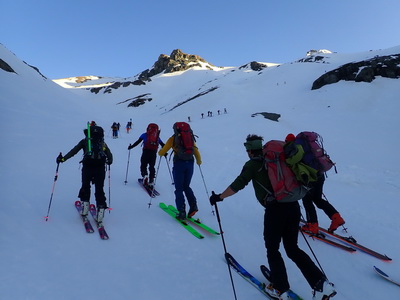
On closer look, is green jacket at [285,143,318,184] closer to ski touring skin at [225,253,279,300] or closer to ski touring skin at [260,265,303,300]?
ski touring skin at [225,253,279,300]

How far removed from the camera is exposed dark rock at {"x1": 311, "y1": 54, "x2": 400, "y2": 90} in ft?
91.1

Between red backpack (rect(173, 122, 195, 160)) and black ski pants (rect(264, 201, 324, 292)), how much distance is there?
2.90 meters

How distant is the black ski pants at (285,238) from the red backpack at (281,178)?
230mm

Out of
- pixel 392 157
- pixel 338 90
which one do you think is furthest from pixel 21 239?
pixel 338 90

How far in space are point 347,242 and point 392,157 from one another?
1090 cm

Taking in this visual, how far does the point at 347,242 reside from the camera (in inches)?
214

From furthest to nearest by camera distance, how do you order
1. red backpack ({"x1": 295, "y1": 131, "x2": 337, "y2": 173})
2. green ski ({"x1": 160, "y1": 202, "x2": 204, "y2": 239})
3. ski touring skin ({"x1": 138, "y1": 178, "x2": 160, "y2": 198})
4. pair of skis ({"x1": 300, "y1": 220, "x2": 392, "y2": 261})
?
ski touring skin ({"x1": 138, "y1": 178, "x2": 160, "y2": 198}), green ski ({"x1": 160, "y1": 202, "x2": 204, "y2": 239}), pair of skis ({"x1": 300, "y1": 220, "x2": 392, "y2": 261}), red backpack ({"x1": 295, "y1": 131, "x2": 337, "y2": 173})

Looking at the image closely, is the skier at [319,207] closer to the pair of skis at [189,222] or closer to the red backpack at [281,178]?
the pair of skis at [189,222]

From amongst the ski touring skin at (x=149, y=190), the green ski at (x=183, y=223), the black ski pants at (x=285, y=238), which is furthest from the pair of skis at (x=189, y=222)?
the black ski pants at (x=285, y=238)

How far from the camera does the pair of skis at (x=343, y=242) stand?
5.01 metres

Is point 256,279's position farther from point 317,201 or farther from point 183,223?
point 317,201

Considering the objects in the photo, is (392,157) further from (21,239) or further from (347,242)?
(21,239)

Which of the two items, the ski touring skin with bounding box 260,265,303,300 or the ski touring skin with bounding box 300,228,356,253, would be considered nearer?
the ski touring skin with bounding box 260,265,303,300

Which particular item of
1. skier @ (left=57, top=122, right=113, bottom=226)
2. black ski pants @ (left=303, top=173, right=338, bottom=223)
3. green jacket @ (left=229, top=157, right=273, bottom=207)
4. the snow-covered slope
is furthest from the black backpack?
black ski pants @ (left=303, top=173, right=338, bottom=223)
